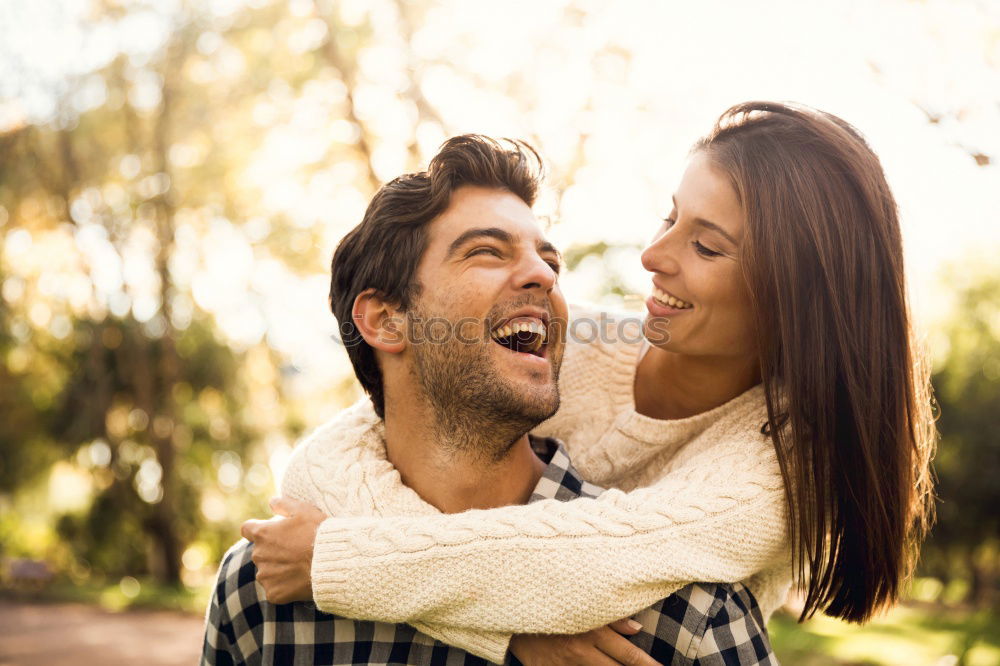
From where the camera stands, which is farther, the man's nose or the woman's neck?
the woman's neck

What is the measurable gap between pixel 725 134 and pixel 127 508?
562 inches

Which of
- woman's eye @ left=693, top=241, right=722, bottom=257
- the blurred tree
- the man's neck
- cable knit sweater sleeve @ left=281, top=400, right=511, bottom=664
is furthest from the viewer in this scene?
the blurred tree

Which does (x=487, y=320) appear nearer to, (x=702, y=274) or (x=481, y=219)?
(x=481, y=219)

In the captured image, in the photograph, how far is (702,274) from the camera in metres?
2.57

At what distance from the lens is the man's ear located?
266 centimetres

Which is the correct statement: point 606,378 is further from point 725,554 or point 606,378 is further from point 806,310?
point 725,554

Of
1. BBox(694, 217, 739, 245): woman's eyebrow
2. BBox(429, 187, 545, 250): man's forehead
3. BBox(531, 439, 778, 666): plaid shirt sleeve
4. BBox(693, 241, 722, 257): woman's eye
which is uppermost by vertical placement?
BBox(429, 187, 545, 250): man's forehead

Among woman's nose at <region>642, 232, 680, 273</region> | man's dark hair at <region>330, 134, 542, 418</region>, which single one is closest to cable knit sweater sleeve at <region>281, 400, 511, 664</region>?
man's dark hair at <region>330, 134, 542, 418</region>

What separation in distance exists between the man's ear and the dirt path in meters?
6.94

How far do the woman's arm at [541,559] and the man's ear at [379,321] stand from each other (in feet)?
2.08

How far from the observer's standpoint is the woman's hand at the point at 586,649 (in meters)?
2.04

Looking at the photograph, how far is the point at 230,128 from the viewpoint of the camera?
35.8 feet

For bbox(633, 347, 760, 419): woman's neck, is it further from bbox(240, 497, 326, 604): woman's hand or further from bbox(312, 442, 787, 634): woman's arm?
bbox(240, 497, 326, 604): woman's hand

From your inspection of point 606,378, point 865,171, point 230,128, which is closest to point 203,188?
point 230,128
